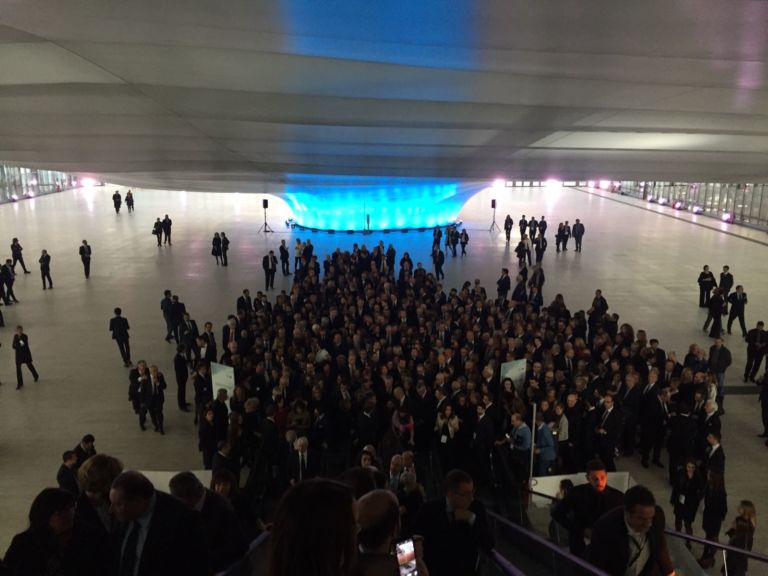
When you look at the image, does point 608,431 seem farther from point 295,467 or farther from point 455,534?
point 455,534

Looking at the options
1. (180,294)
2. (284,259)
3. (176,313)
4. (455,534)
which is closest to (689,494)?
(455,534)

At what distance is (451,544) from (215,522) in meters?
1.48

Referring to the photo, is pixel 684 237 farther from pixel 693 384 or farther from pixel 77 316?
pixel 77 316

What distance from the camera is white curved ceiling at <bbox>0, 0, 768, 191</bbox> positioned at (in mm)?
4738

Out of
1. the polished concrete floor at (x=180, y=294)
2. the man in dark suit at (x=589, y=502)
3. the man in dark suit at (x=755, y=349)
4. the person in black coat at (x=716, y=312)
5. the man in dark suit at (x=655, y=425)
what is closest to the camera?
the man in dark suit at (x=589, y=502)

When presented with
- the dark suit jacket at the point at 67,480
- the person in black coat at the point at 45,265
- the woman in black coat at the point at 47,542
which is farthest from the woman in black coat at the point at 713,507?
the person in black coat at the point at 45,265

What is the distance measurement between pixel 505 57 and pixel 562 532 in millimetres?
5276

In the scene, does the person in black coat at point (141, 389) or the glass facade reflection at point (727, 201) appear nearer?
the person in black coat at point (141, 389)

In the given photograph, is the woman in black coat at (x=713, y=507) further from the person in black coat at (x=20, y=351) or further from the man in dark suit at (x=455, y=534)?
the person in black coat at (x=20, y=351)

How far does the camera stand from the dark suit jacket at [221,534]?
3.61 m

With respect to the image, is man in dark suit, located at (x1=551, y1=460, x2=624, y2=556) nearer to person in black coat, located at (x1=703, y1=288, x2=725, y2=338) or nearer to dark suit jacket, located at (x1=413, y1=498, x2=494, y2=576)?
dark suit jacket, located at (x1=413, y1=498, x2=494, y2=576)

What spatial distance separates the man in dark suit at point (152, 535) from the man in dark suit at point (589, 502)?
3.36 m

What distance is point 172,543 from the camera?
271 cm

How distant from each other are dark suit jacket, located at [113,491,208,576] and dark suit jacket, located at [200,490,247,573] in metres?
0.86
